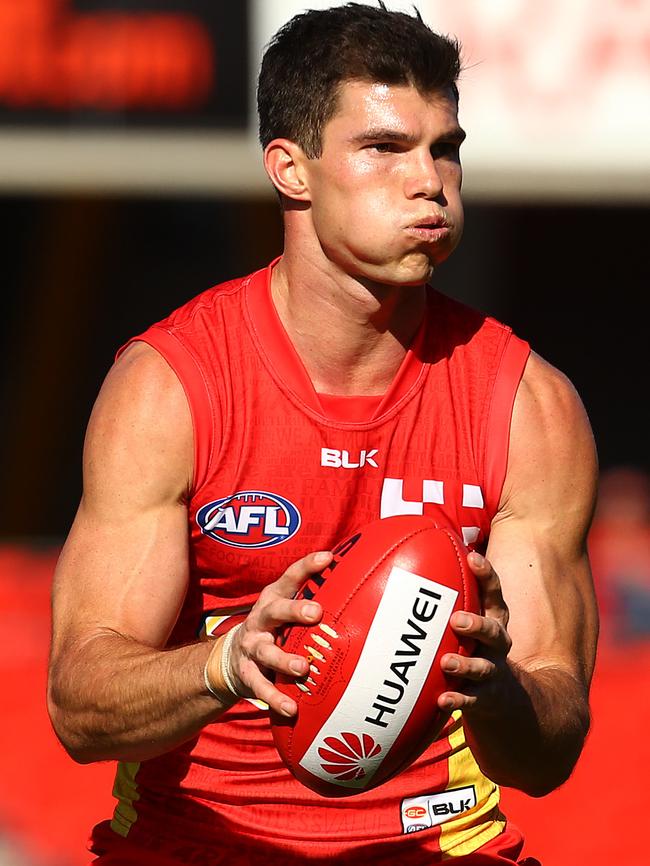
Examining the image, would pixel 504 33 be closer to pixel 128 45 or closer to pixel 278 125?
pixel 128 45

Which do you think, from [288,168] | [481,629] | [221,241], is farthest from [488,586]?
[221,241]

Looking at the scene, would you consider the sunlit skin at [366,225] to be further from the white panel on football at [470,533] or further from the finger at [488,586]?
the finger at [488,586]

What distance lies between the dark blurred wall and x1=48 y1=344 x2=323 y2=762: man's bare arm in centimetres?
1146

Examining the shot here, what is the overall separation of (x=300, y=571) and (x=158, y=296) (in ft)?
47.2

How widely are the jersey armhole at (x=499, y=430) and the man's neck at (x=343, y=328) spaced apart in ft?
0.89

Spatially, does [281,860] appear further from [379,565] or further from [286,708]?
[379,565]

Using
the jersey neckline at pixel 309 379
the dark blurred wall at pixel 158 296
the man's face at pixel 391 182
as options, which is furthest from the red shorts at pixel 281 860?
the dark blurred wall at pixel 158 296

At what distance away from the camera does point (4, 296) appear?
16656 millimetres

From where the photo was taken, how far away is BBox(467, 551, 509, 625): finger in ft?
10.4

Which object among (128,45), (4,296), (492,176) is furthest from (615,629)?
(4,296)

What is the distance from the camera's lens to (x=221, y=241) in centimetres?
1705

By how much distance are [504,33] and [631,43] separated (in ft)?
2.93

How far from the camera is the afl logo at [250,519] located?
147 inches

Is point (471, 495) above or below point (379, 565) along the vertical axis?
above
